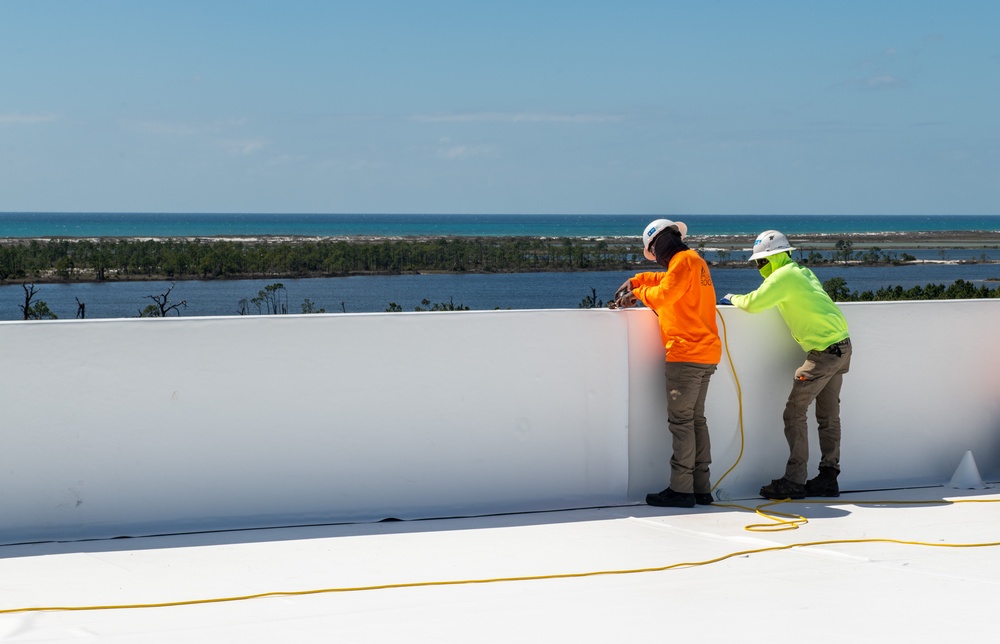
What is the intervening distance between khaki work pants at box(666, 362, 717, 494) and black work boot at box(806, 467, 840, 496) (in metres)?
0.70

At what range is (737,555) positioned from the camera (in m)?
4.82

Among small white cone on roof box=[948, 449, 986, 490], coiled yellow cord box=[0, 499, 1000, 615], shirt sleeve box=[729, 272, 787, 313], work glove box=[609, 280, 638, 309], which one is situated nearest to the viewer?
coiled yellow cord box=[0, 499, 1000, 615]

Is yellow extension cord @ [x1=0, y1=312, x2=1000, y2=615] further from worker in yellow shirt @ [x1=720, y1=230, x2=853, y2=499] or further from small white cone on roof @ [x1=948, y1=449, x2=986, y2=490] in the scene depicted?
small white cone on roof @ [x1=948, y1=449, x2=986, y2=490]

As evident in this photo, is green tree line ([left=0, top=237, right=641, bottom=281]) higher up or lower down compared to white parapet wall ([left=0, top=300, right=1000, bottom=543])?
higher up

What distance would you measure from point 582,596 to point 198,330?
2.33 m

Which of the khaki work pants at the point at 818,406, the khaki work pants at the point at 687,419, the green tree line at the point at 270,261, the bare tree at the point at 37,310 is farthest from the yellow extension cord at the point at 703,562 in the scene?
the green tree line at the point at 270,261

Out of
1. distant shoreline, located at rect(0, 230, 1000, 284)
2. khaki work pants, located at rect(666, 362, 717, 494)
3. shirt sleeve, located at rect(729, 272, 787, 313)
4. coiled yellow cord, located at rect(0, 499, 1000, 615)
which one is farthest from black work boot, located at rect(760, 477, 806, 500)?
distant shoreline, located at rect(0, 230, 1000, 284)

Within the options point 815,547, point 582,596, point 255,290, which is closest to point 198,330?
point 582,596

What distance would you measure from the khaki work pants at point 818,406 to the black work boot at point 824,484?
0.04 metres

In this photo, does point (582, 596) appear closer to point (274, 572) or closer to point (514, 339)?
point (274, 572)

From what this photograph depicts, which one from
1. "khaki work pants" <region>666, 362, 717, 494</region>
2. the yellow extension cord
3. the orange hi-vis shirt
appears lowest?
the yellow extension cord

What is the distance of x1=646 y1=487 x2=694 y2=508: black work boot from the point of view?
18.8 feet

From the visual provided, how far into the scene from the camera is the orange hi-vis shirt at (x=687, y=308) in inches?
Answer: 218

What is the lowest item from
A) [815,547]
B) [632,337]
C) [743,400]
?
[815,547]
